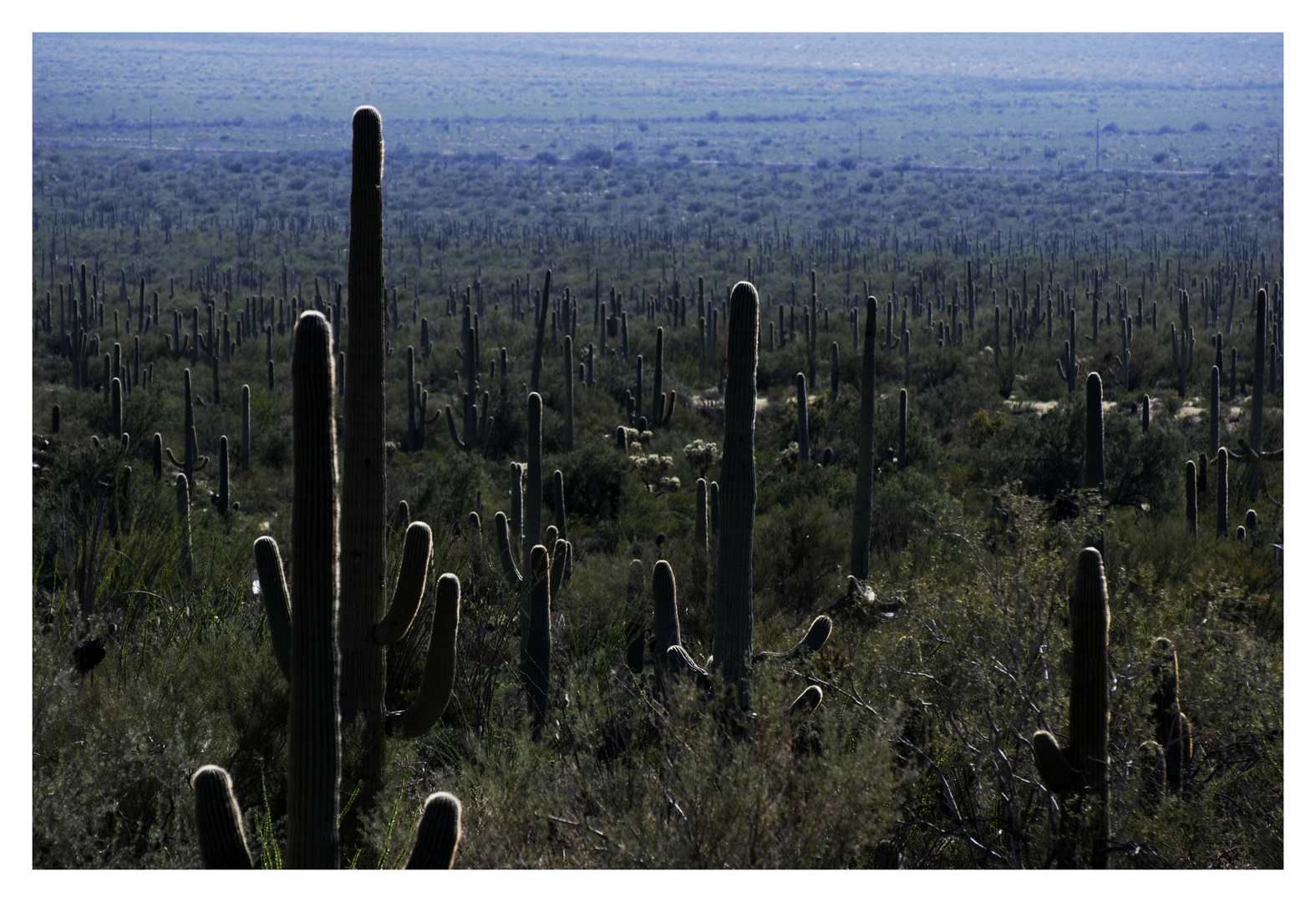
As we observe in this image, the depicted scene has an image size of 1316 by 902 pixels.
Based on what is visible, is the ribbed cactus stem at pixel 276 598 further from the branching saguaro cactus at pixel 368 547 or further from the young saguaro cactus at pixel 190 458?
the young saguaro cactus at pixel 190 458

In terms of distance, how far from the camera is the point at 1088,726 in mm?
4961

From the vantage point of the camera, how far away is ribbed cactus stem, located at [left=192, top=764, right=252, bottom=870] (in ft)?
12.5

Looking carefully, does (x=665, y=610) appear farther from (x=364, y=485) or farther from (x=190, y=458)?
(x=190, y=458)

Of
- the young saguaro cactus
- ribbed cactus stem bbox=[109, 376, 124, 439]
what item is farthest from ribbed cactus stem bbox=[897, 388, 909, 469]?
ribbed cactus stem bbox=[109, 376, 124, 439]

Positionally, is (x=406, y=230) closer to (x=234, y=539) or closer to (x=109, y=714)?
(x=234, y=539)

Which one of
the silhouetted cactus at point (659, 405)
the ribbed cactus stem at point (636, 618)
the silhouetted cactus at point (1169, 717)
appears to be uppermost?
the silhouetted cactus at point (659, 405)

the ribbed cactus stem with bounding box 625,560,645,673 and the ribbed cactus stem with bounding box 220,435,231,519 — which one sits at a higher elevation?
the ribbed cactus stem with bounding box 220,435,231,519

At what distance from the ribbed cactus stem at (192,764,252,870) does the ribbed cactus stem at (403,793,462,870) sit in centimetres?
57

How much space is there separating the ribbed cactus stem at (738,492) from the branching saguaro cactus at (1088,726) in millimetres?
1813

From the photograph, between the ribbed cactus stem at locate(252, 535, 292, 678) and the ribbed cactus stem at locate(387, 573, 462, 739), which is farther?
the ribbed cactus stem at locate(387, 573, 462, 739)

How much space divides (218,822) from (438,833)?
Answer: 690mm

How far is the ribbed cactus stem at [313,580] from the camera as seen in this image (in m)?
3.95

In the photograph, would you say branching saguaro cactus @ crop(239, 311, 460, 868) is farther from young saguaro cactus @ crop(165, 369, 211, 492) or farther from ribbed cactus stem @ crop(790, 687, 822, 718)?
young saguaro cactus @ crop(165, 369, 211, 492)

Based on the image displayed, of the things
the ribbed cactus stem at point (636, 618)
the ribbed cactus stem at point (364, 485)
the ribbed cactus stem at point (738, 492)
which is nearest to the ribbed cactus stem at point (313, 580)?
the ribbed cactus stem at point (364, 485)
